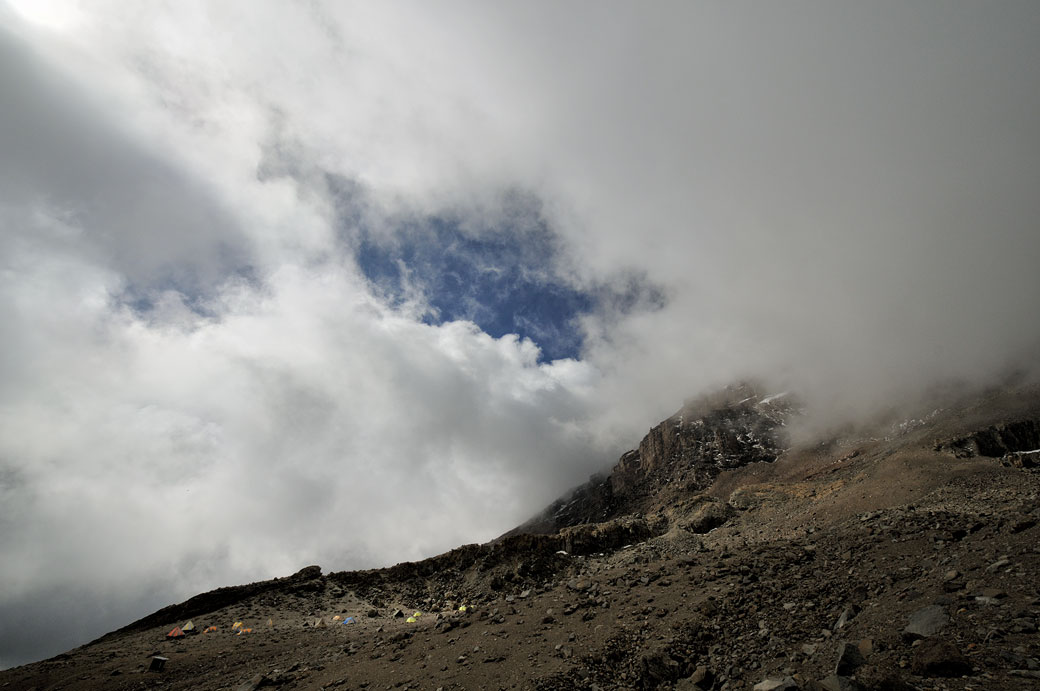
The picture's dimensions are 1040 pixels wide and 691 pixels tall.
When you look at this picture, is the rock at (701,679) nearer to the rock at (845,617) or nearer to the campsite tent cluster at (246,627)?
the rock at (845,617)

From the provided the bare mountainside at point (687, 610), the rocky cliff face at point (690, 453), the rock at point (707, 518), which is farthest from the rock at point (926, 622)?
the rocky cliff face at point (690, 453)

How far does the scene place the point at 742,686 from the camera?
11172 mm

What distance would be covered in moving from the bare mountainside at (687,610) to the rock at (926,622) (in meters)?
0.05

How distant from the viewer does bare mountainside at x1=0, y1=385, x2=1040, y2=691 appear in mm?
10531

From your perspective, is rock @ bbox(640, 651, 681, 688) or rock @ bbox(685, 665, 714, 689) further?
rock @ bbox(640, 651, 681, 688)

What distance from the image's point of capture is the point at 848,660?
9.93m

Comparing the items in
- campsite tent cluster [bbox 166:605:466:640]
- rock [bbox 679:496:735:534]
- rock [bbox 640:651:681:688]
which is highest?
campsite tent cluster [bbox 166:605:466:640]

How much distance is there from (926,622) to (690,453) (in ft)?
411

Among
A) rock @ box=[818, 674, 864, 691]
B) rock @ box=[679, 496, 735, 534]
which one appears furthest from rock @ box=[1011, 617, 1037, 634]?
rock @ box=[679, 496, 735, 534]

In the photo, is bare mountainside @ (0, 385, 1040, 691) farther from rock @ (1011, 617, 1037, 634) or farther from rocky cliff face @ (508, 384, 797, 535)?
rocky cliff face @ (508, 384, 797, 535)

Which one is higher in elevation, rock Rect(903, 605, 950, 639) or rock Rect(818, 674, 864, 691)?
rock Rect(903, 605, 950, 639)

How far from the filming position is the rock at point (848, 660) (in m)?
9.75

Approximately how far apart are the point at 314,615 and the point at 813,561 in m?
31.8

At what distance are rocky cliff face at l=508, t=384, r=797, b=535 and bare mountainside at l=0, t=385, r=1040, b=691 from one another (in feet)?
242
